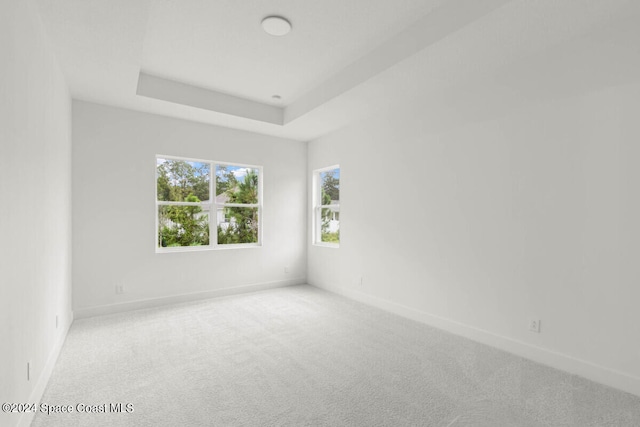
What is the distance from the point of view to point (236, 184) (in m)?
5.00

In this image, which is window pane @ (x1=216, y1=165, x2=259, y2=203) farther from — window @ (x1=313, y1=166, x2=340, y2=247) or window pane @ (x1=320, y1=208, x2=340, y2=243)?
window pane @ (x1=320, y1=208, x2=340, y2=243)

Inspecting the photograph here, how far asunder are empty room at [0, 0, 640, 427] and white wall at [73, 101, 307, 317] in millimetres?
25

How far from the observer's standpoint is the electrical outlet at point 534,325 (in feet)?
8.87

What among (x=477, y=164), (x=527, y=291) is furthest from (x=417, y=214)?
(x=527, y=291)

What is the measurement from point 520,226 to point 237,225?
382cm

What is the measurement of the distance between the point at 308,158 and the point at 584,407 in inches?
183

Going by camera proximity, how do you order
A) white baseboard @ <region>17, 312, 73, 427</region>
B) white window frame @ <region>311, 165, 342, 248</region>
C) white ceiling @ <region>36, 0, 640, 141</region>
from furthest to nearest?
white window frame @ <region>311, 165, 342, 248</region> < white ceiling @ <region>36, 0, 640, 141</region> < white baseboard @ <region>17, 312, 73, 427</region>

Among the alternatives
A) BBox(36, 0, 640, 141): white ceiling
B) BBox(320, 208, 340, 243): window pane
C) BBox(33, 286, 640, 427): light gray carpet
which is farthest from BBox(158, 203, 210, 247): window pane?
BBox(320, 208, 340, 243): window pane

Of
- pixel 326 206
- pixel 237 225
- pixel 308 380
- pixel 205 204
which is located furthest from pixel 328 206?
pixel 308 380

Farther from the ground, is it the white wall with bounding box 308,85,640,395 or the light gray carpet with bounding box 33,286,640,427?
the white wall with bounding box 308,85,640,395

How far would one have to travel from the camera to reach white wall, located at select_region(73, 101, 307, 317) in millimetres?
3764

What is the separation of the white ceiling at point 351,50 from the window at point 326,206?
4.95ft

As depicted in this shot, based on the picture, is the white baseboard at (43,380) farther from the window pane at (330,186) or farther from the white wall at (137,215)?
the window pane at (330,186)

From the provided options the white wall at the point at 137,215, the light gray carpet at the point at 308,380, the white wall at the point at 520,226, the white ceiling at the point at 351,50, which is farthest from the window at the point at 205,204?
the white wall at the point at 520,226
